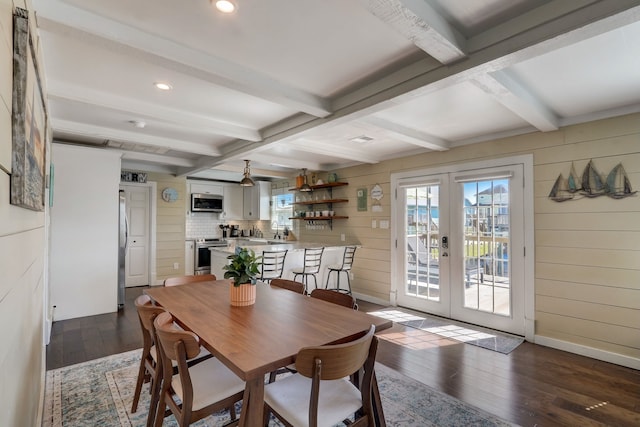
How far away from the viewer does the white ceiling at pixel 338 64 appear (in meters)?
1.63

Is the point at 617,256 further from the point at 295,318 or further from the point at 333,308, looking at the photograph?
the point at 295,318

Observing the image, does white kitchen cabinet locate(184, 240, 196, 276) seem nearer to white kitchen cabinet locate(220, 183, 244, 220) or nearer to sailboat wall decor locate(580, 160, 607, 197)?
white kitchen cabinet locate(220, 183, 244, 220)

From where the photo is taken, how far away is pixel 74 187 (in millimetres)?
4180

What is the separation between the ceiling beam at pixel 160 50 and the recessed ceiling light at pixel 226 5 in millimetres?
467

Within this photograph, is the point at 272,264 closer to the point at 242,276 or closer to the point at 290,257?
the point at 290,257

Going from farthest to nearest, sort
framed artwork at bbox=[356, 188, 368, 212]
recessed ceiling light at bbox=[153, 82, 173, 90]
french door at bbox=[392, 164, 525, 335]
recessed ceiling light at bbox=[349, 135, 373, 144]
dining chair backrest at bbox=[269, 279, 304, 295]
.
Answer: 1. framed artwork at bbox=[356, 188, 368, 212]
2. recessed ceiling light at bbox=[349, 135, 373, 144]
3. french door at bbox=[392, 164, 525, 335]
4. dining chair backrest at bbox=[269, 279, 304, 295]
5. recessed ceiling light at bbox=[153, 82, 173, 90]

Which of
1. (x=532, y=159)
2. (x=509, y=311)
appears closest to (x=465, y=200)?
(x=532, y=159)

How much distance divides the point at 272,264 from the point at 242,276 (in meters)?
2.09

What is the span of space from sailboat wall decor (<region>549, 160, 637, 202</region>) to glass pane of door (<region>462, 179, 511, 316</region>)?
53 centimetres

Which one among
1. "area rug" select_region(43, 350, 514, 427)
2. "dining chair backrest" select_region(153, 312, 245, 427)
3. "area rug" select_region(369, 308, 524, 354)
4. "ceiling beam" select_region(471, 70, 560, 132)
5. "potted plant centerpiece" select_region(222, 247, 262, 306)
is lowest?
"area rug" select_region(369, 308, 524, 354)

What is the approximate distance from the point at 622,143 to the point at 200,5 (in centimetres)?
372

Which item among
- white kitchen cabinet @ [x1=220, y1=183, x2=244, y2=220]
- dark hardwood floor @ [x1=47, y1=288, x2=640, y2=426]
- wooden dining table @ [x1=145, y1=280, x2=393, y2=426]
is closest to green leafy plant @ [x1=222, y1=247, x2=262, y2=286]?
wooden dining table @ [x1=145, y1=280, x2=393, y2=426]

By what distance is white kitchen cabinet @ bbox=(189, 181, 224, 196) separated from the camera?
7207 millimetres

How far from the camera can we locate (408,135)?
3686mm
